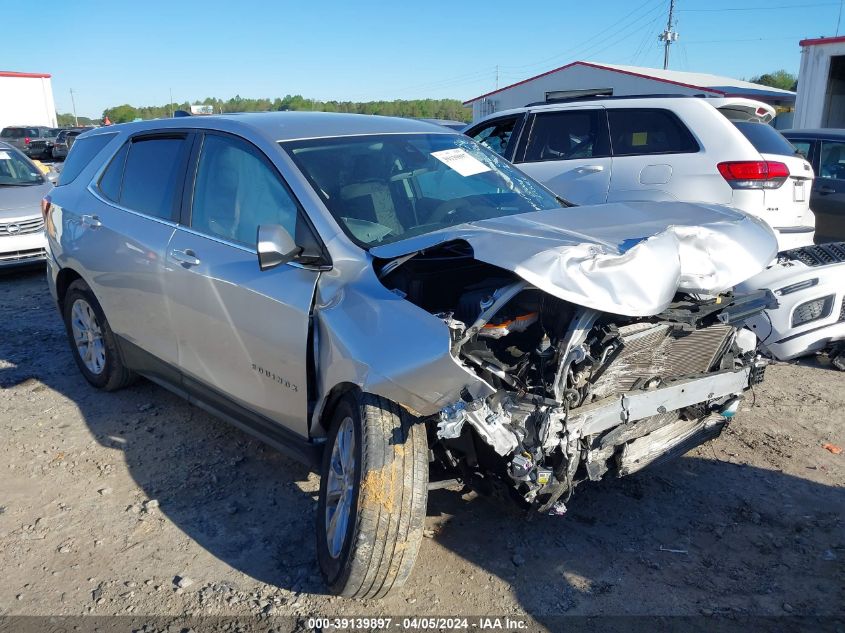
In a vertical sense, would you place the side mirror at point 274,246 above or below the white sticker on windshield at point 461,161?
below

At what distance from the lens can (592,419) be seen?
8.86 feet

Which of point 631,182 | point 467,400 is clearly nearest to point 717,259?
point 467,400

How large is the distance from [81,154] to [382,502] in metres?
3.89

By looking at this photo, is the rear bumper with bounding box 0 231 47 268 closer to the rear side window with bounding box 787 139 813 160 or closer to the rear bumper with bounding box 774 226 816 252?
the rear bumper with bounding box 774 226 816 252

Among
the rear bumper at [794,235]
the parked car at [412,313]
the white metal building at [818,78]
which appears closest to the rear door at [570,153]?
the rear bumper at [794,235]

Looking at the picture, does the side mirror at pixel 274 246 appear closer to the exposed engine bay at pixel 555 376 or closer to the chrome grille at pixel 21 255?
the exposed engine bay at pixel 555 376

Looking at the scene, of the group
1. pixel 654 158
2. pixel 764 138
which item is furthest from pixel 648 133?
pixel 764 138

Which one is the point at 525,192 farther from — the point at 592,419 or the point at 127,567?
the point at 127,567

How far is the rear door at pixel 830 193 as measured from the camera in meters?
8.34

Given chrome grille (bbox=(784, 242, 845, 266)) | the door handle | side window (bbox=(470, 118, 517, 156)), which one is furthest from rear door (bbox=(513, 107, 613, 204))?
the door handle

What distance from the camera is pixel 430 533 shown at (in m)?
3.40

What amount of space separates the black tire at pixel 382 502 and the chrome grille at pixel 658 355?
0.76 meters

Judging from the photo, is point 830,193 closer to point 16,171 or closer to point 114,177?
point 114,177

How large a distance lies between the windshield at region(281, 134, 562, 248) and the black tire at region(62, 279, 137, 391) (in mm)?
2155
